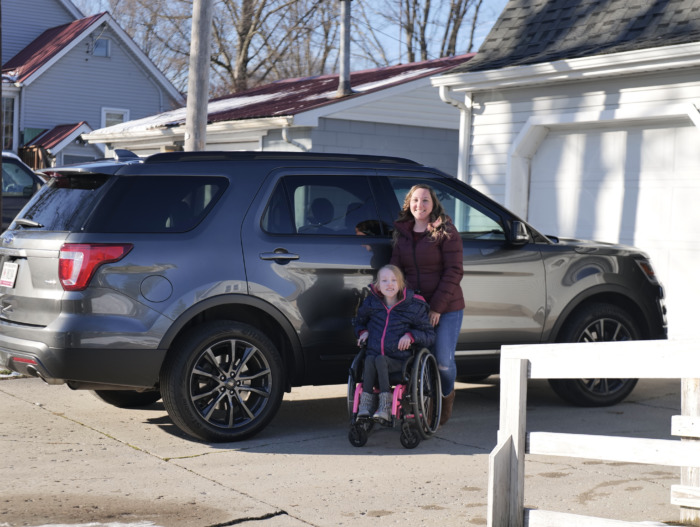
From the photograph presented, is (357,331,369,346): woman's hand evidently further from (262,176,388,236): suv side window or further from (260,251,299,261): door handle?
(262,176,388,236): suv side window

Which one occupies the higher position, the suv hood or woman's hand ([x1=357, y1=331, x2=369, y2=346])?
the suv hood

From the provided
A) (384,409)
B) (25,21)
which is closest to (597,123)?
(384,409)

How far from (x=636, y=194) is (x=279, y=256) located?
570 centimetres

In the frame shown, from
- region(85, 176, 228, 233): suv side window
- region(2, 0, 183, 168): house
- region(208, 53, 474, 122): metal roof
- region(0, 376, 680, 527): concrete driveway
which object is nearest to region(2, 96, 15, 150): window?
region(2, 0, 183, 168): house

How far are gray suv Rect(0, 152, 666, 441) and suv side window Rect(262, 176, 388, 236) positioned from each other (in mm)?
11

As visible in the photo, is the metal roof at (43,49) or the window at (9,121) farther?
the window at (9,121)

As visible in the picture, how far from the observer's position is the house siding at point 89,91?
35062mm

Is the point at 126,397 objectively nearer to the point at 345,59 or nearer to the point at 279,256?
the point at 279,256

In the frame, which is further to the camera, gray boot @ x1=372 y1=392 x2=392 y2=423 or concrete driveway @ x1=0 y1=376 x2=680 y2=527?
gray boot @ x1=372 y1=392 x2=392 y2=423

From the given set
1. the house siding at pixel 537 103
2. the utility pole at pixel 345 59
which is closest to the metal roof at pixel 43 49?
the utility pole at pixel 345 59

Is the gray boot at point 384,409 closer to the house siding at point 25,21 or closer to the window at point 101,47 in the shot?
the window at point 101,47

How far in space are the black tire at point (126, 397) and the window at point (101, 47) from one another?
97.9 ft

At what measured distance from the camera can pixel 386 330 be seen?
22.0 feet

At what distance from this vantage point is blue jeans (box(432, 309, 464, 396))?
7031 mm
